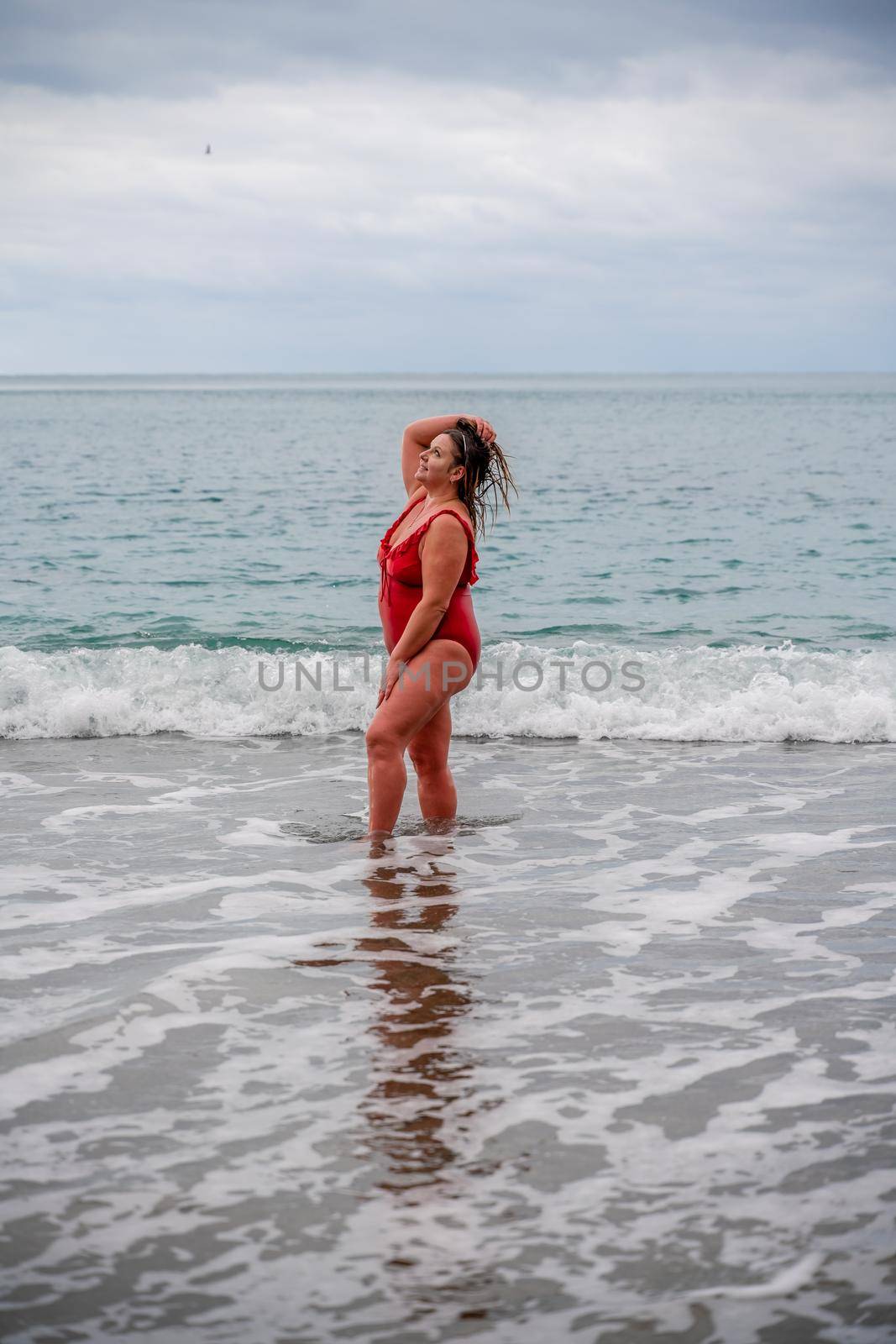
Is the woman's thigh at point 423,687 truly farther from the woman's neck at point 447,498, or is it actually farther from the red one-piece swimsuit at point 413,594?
the woman's neck at point 447,498

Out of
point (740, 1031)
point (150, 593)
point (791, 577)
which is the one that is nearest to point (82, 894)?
point (740, 1031)

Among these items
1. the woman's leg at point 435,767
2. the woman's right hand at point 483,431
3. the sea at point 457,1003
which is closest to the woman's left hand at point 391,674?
the woman's leg at point 435,767

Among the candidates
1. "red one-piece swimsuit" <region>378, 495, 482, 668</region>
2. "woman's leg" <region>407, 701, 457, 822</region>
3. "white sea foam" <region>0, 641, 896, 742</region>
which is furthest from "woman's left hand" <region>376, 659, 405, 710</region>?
"white sea foam" <region>0, 641, 896, 742</region>

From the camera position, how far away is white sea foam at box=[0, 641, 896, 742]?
885 cm

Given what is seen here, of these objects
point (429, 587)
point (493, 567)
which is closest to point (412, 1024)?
point (429, 587)

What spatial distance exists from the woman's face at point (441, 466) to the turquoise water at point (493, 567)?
3834 mm

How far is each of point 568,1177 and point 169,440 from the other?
5218cm

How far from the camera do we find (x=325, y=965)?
Result: 14.3 ft

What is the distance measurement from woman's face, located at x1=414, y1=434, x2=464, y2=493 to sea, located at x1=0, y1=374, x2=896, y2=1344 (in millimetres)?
1799

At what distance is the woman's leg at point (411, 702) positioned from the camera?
18.2ft

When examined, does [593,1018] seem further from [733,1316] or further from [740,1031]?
[733,1316]

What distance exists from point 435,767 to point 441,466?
1.63 meters

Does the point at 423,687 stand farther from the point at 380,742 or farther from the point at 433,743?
the point at 433,743

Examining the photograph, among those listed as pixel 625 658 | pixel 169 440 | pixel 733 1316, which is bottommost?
pixel 733 1316
